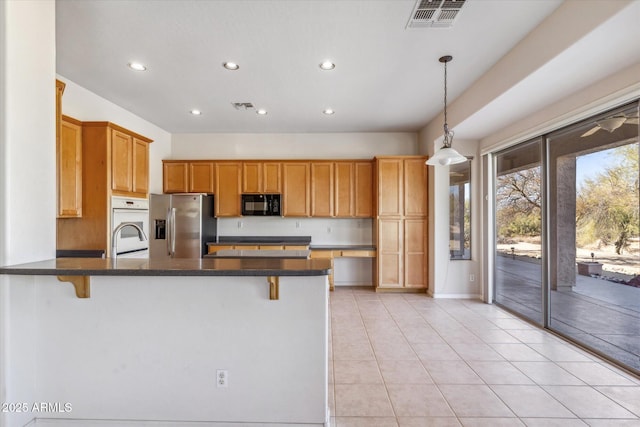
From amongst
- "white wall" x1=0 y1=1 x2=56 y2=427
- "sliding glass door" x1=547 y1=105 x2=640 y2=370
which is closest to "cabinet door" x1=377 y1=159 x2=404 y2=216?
"sliding glass door" x1=547 y1=105 x2=640 y2=370

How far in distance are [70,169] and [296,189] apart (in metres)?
3.09

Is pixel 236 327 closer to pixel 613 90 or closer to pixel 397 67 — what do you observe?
pixel 397 67

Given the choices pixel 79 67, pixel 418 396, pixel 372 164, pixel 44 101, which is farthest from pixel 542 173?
pixel 79 67

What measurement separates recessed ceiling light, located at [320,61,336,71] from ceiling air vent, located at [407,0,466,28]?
2.84 ft

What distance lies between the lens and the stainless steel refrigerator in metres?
4.84

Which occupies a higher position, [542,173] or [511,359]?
[542,173]

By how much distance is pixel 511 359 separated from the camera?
291 centimetres

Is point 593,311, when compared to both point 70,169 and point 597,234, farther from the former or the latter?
point 70,169

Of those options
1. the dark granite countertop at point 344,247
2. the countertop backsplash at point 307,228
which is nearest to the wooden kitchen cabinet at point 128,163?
the countertop backsplash at point 307,228

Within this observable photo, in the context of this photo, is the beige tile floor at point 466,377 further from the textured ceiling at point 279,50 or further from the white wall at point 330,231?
the textured ceiling at point 279,50

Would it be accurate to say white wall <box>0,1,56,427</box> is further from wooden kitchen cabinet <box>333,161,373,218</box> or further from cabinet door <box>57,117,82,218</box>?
wooden kitchen cabinet <box>333,161,373,218</box>

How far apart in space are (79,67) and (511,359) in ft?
16.6

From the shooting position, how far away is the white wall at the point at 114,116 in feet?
11.7

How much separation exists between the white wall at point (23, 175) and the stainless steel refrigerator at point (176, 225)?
2.88m
